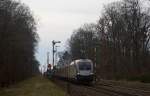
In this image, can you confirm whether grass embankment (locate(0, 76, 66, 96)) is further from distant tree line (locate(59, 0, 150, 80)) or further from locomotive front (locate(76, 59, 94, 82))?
distant tree line (locate(59, 0, 150, 80))

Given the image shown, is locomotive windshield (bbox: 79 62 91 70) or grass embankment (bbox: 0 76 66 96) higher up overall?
locomotive windshield (bbox: 79 62 91 70)

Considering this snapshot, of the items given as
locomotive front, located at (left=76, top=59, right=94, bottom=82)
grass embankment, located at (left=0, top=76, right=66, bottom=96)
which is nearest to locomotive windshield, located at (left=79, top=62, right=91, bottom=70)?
locomotive front, located at (left=76, top=59, right=94, bottom=82)

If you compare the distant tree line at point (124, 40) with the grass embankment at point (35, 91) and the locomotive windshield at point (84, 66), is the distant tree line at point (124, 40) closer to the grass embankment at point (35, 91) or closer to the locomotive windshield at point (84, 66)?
the locomotive windshield at point (84, 66)

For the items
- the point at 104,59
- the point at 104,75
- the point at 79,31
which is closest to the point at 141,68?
the point at 104,75

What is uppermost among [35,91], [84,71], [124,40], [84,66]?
[124,40]

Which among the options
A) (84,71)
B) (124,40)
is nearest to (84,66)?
(84,71)

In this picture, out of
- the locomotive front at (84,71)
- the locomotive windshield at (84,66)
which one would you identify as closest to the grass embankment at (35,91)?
the locomotive front at (84,71)

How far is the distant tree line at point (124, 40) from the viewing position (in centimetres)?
8500

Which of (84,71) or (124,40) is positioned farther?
(124,40)

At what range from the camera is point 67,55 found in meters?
155

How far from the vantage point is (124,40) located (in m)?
94.7

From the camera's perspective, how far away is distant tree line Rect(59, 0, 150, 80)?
279 ft

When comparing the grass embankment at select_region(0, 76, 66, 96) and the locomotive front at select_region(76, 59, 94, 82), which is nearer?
the grass embankment at select_region(0, 76, 66, 96)

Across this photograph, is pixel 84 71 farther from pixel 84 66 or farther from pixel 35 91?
pixel 35 91
